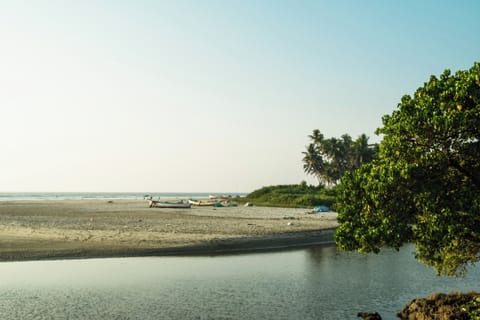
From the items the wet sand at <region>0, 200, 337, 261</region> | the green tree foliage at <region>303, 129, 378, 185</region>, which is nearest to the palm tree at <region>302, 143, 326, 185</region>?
the green tree foliage at <region>303, 129, 378, 185</region>

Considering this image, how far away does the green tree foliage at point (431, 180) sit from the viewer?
1784cm

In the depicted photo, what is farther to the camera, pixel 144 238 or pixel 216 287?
pixel 144 238

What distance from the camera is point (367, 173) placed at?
20.7 m

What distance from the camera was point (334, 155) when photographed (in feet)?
493

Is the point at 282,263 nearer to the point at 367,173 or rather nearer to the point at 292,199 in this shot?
the point at 367,173

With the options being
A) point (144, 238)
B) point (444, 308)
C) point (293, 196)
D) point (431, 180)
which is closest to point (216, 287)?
point (444, 308)

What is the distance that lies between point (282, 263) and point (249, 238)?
10.6 metres

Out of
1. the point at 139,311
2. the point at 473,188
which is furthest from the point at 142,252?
the point at 473,188

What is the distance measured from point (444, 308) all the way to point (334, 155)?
130 meters

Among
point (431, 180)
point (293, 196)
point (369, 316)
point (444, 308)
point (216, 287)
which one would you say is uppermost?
point (431, 180)

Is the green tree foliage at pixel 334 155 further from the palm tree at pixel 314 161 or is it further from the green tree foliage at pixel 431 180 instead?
the green tree foliage at pixel 431 180

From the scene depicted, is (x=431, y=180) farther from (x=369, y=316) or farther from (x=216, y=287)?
(x=216, y=287)

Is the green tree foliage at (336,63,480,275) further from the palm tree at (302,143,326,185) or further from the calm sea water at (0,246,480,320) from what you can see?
the palm tree at (302,143,326,185)

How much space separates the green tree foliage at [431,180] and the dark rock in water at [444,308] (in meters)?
2.66
